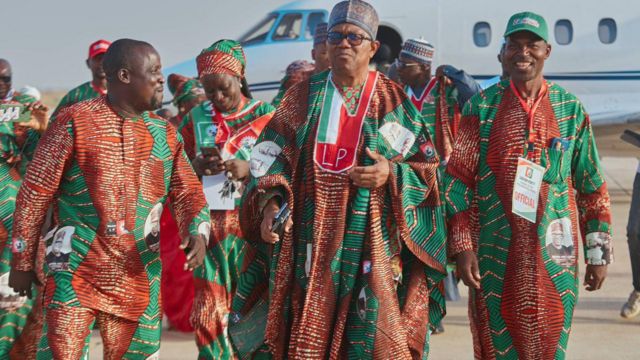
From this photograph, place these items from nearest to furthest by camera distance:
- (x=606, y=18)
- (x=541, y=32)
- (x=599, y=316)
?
1. (x=541, y=32)
2. (x=599, y=316)
3. (x=606, y=18)

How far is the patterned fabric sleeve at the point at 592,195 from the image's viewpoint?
15.9ft

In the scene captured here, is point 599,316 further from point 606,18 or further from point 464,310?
point 606,18

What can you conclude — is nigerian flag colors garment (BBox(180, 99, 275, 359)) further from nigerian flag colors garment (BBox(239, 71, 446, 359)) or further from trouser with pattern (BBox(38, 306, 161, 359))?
nigerian flag colors garment (BBox(239, 71, 446, 359))

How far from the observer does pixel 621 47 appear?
719 inches

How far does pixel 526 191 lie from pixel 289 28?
13927 millimetres

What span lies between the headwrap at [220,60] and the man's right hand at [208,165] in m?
0.56

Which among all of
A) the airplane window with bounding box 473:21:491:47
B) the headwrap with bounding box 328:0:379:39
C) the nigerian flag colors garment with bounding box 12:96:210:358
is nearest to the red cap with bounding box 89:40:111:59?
the nigerian flag colors garment with bounding box 12:96:210:358

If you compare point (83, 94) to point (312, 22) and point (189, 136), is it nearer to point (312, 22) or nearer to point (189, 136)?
point (189, 136)

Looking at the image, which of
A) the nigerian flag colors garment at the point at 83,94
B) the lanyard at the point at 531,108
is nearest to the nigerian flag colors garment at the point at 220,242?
the nigerian flag colors garment at the point at 83,94

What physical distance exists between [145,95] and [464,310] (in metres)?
4.95

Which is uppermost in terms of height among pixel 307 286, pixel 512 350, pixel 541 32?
pixel 541 32

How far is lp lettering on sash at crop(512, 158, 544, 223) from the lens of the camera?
471 cm

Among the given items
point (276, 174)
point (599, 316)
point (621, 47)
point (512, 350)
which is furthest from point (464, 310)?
point (621, 47)

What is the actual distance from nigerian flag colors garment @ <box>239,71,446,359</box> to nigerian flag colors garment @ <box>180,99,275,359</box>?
63.0 inches
